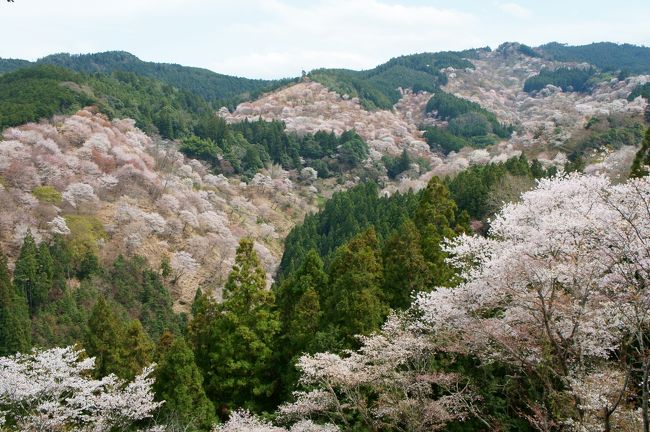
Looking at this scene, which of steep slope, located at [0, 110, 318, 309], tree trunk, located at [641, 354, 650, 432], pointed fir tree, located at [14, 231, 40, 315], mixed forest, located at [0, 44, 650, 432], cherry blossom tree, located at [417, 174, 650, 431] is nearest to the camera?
tree trunk, located at [641, 354, 650, 432]

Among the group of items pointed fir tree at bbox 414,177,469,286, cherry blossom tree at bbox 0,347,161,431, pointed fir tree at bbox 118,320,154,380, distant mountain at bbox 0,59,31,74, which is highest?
distant mountain at bbox 0,59,31,74

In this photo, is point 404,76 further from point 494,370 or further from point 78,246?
point 494,370

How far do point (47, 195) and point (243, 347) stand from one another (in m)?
34.2

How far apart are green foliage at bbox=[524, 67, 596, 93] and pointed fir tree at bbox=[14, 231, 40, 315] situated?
5691 inches

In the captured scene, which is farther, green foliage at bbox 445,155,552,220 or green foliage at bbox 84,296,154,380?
green foliage at bbox 445,155,552,220

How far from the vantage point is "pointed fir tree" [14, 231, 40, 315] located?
3728 cm

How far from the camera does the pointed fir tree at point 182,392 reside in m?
19.8

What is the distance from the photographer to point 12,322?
31203mm

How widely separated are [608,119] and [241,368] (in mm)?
54093

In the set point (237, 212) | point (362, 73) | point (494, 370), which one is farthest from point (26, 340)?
point (362, 73)

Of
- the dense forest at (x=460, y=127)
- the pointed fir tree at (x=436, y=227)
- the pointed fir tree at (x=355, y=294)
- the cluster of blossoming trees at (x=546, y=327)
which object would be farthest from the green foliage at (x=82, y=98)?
the cluster of blossoming trees at (x=546, y=327)

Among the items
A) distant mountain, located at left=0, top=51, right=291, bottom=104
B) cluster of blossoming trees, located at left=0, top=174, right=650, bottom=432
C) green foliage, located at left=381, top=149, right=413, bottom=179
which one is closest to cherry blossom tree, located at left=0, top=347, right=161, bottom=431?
cluster of blossoming trees, located at left=0, top=174, right=650, bottom=432

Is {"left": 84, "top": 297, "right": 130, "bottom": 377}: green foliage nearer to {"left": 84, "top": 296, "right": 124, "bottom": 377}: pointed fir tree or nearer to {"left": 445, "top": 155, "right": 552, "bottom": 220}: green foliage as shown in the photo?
{"left": 84, "top": 296, "right": 124, "bottom": 377}: pointed fir tree

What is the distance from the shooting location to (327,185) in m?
85.9
